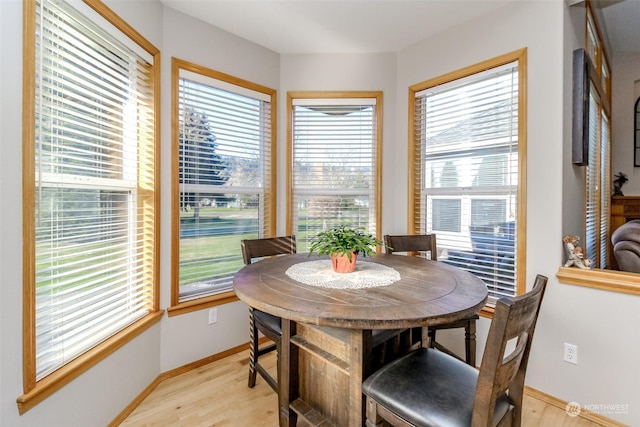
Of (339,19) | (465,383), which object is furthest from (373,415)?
(339,19)

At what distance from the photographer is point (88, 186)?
1568mm

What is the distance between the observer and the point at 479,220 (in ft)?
7.53

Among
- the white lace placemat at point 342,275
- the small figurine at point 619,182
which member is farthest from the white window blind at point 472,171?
the small figurine at point 619,182

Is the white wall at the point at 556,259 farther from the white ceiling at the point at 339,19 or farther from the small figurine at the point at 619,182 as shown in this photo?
the small figurine at the point at 619,182

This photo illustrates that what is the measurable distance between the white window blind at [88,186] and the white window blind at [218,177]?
0.88ft

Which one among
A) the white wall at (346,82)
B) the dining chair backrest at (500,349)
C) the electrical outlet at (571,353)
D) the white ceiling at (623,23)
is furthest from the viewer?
the white wall at (346,82)

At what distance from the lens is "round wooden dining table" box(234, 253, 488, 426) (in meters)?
1.08

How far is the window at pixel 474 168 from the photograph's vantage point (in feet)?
6.81

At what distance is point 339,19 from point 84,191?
6.72 feet

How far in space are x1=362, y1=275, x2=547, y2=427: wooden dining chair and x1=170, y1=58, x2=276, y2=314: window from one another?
64.0 inches

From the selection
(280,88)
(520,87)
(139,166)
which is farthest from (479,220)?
(139,166)

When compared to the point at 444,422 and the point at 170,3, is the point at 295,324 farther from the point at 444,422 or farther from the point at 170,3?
→ the point at 170,3

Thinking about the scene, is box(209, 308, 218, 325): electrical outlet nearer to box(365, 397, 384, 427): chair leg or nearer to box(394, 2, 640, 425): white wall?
box(365, 397, 384, 427): chair leg

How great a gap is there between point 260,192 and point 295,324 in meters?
1.51
